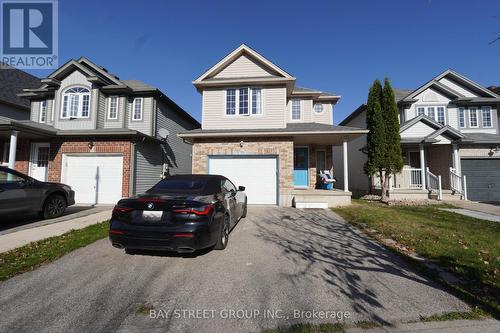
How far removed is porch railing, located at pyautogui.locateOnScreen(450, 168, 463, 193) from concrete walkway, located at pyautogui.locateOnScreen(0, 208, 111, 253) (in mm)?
18222

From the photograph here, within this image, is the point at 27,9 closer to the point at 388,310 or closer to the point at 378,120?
the point at 388,310

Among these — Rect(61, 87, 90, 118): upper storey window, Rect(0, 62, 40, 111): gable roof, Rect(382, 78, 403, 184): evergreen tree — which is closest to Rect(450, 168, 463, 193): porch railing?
Rect(382, 78, 403, 184): evergreen tree

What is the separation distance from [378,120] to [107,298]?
1414 centimetres

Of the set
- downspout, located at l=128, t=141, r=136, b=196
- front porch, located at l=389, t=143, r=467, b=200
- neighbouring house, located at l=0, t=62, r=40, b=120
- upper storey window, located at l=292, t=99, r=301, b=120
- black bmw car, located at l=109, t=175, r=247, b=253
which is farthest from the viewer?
neighbouring house, located at l=0, t=62, r=40, b=120

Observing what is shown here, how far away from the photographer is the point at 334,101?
16281mm

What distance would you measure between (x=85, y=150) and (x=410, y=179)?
756 inches

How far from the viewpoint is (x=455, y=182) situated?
46.7ft

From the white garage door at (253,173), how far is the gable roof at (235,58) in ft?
14.8

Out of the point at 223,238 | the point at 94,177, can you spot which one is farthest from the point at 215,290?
the point at 94,177

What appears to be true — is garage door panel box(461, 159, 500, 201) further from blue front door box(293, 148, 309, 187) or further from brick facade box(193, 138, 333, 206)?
brick facade box(193, 138, 333, 206)

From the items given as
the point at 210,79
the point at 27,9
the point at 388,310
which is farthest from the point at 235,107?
the point at 388,310

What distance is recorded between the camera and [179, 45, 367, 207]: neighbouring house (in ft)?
36.2

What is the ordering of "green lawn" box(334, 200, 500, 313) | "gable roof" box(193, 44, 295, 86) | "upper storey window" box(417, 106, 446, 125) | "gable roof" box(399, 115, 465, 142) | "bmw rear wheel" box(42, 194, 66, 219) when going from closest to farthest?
"green lawn" box(334, 200, 500, 313) → "bmw rear wheel" box(42, 194, 66, 219) → "gable roof" box(193, 44, 295, 86) → "gable roof" box(399, 115, 465, 142) → "upper storey window" box(417, 106, 446, 125)

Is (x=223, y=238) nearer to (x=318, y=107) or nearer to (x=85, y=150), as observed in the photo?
(x=85, y=150)
